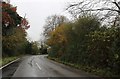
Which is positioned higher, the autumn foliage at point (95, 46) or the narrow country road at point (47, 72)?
the autumn foliage at point (95, 46)

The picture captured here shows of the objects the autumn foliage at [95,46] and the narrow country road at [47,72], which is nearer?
the narrow country road at [47,72]

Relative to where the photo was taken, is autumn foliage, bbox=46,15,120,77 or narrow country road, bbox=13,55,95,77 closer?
narrow country road, bbox=13,55,95,77

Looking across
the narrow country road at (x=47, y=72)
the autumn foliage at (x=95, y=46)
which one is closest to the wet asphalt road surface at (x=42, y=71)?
the narrow country road at (x=47, y=72)

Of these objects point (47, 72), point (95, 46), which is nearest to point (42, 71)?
point (47, 72)

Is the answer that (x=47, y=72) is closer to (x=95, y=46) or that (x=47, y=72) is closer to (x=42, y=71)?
(x=42, y=71)

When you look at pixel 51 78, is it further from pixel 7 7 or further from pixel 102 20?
pixel 7 7

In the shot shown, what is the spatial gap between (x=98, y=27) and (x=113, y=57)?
25.6 ft

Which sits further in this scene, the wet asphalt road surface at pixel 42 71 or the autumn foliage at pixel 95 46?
the autumn foliage at pixel 95 46

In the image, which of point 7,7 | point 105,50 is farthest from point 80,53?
point 7,7

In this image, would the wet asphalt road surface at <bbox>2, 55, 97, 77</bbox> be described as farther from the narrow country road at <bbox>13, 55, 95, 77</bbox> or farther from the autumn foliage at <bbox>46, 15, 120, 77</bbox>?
the autumn foliage at <bbox>46, 15, 120, 77</bbox>

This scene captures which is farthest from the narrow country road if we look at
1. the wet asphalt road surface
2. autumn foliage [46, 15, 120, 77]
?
autumn foliage [46, 15, 120, 77]

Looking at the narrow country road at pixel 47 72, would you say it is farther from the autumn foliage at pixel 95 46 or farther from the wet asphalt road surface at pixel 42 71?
the autumn foliage at pixel 95 46

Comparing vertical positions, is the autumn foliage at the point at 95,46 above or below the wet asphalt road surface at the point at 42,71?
above

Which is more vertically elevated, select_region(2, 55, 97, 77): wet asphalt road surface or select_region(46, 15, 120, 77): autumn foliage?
select_region(46, 15, 120, 77): autumn foliage
